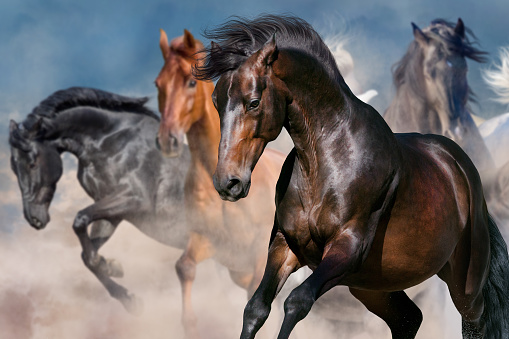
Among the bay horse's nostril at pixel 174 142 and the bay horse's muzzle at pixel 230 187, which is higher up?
the bay horse's muzzle at pixel 230 187

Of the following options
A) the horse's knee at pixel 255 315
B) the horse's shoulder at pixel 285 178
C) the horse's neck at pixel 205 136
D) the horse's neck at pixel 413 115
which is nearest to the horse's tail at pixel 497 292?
the horse's shoulder at pixel 285 178

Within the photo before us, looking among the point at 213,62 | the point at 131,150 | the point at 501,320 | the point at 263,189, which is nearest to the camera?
the point at 213,62

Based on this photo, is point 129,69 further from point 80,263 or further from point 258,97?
point 258,97

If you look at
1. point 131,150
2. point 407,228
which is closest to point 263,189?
point 131,150

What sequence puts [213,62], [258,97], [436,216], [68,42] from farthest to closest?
[68,42], [436,216], [213,62], [258,97]

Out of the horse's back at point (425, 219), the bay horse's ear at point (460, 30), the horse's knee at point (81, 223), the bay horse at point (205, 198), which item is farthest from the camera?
the bay horse's ear at point (460, 30)

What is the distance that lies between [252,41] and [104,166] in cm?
493

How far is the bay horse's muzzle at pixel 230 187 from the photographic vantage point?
8.70 ft

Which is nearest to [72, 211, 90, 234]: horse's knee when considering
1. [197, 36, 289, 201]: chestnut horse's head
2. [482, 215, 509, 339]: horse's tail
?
[482, 215, 509, 339]: horse's tail

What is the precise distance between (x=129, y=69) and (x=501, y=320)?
9.01 metres

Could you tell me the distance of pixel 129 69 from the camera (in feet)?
39.1

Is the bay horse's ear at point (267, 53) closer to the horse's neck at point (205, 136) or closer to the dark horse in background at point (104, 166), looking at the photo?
the horse's neck at point (205, 136)

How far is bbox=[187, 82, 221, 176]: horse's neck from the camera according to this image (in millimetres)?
6688

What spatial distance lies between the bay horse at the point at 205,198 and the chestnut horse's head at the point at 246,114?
12.4 ft
